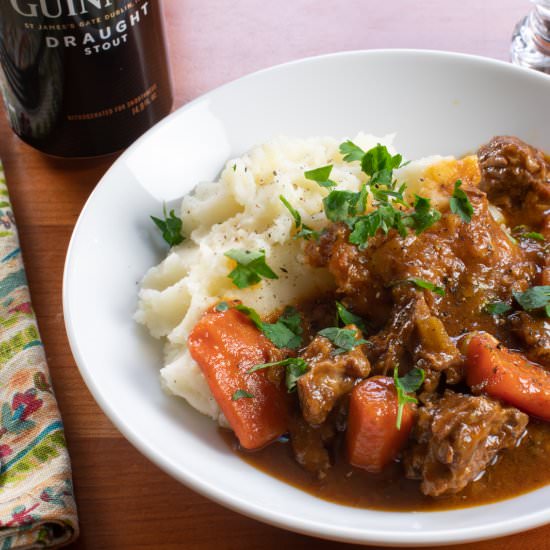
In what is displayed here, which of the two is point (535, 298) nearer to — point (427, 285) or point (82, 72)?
point (427, 285)

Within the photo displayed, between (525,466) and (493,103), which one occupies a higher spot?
(493,103)

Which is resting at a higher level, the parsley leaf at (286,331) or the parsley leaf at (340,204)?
the parsley leaf at (340,204)

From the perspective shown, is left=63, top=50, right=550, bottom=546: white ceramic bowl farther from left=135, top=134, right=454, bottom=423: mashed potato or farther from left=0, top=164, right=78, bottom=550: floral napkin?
left=0, top=164, right=78, bottom=550: floral napkin

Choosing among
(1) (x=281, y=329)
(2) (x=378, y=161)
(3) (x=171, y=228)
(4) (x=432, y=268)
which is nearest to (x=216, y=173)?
(3) (x=171, y=228)

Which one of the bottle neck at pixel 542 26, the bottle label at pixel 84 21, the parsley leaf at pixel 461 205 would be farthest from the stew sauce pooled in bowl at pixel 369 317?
the bottle neck at pixel 542 26

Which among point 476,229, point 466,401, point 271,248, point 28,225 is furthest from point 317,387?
point 28,225

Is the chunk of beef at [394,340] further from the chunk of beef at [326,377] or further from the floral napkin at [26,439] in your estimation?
the floral napkin at [26,439]

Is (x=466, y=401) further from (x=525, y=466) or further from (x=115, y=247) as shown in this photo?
(x=115, y=247)
